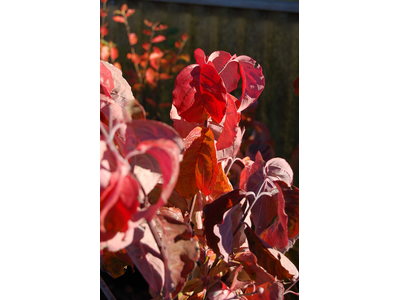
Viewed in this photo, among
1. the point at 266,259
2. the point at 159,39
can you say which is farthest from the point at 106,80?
the point at 159,39

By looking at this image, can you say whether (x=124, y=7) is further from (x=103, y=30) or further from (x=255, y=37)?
(x=255, y=37)

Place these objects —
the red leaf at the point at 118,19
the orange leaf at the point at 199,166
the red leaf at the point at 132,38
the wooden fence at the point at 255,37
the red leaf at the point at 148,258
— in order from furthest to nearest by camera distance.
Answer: the wooden fence at the point at 255,37 < the red leaf at the point at 132,38 < the red leaf at the point at 118,19 < the orange leaf at the point at 199,166 < the red leaf at the point at 148,258

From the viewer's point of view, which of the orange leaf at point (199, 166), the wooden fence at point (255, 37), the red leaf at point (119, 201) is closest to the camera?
the red leaf at point (119, 201)

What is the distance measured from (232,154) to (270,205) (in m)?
0.13

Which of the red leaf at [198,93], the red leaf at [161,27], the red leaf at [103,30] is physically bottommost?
the red leaf at [198,93]

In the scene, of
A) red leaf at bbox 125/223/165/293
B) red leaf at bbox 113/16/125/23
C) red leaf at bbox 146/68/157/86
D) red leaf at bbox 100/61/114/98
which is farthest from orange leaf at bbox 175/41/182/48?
red leaf at bbox 125/223/165/293

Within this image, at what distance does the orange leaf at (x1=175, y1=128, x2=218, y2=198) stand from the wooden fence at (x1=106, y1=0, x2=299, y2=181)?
6.59 feet

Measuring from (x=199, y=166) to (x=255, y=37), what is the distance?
216cm

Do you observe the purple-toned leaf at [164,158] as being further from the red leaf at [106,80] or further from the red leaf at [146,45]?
the red leaf at [146,45]

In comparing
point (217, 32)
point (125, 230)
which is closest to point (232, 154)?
point (125, 230)

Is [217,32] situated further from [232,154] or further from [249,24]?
[232,154]

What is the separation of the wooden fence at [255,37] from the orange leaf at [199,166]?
2010mm

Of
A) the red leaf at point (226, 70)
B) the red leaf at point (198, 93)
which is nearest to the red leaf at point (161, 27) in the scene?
the red leaf at point (226, 70)

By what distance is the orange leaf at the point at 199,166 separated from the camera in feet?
1.94
